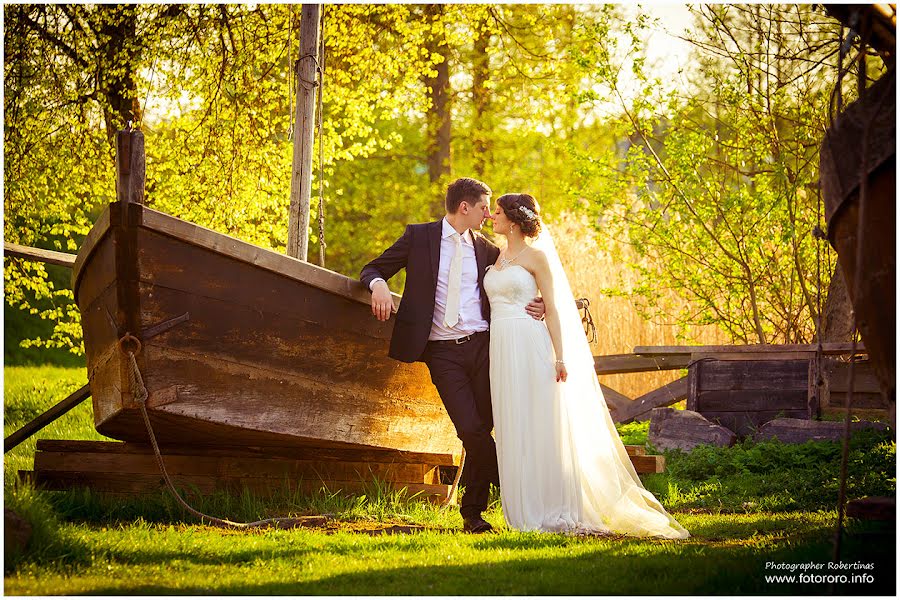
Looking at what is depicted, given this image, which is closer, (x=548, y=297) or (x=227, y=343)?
(x=227, y=343)

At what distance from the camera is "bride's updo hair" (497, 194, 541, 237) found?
215 inches

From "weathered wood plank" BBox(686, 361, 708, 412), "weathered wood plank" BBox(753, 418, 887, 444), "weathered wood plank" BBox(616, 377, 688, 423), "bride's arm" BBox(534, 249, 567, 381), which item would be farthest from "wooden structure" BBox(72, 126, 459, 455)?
"weathered wood plank" BBox(616, 377, 688, 423)

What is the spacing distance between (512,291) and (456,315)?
35cm

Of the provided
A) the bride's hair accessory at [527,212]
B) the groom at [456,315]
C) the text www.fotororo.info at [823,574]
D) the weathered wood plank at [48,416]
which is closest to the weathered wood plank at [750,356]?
the groom at [456,315]

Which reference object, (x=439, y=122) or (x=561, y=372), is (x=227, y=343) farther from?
(x=439, y=122)

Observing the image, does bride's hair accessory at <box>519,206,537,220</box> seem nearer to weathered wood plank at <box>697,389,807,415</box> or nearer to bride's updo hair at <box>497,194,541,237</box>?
bride's updo hair at <box>497,194,541,237</box>

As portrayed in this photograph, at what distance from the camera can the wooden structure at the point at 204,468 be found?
582cm

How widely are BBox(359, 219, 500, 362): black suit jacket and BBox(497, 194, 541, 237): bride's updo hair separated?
0.30 metres

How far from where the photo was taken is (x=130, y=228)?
479cm

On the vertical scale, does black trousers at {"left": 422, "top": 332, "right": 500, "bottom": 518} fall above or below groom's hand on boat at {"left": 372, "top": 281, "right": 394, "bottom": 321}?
below

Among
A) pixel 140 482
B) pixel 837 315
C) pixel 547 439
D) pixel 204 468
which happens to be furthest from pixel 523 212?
pixel 837 315

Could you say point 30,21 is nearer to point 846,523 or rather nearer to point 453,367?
point 453,367

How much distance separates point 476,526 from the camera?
5.18 meters

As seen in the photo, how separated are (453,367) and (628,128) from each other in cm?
561
